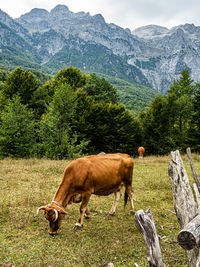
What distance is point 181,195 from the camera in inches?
148

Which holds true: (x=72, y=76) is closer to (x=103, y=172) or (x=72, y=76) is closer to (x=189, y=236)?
(x=103, y=172)

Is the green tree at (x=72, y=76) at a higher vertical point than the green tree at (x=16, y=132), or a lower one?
higher

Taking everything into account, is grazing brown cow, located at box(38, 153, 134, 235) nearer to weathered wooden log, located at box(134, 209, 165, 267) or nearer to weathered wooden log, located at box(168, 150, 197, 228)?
weathered wooden log, located at box(168, 150, 197, 228)

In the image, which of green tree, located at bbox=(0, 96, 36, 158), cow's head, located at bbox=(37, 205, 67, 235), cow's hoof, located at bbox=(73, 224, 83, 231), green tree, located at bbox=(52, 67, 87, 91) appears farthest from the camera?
green tree, located at bbox=(52, 67, 87, 91)

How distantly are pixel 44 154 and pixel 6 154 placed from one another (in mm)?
3900

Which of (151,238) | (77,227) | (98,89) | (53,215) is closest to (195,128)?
(98,89)

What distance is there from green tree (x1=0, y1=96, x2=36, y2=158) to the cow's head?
15131 millimetres

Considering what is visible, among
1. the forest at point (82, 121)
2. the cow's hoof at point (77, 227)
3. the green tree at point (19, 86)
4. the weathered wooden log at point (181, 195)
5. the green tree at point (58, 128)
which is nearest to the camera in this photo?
the weathered wooden log at point (181, 195)

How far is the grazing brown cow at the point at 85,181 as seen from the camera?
5.26m

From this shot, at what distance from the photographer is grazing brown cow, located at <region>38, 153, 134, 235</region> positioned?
5.26 meters

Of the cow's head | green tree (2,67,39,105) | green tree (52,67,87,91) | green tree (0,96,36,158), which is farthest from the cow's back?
green tree (52,67,87,91)

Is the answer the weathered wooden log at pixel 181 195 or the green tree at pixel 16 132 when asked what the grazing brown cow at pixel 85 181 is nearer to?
the weathered wooden log at pixel 181 195

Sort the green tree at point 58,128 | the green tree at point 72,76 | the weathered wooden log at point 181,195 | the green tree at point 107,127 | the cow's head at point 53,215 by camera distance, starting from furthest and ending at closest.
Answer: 1. the green tree at point 72,76
2. the green tree at point 107,127
3. the green tree at point 58,128
4. the cow's head at point 53,215
5. the weathered wooden log at point 181,195

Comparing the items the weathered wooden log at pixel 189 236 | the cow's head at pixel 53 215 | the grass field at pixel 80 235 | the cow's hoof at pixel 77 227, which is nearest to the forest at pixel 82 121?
the grass field at pixel 80 235
